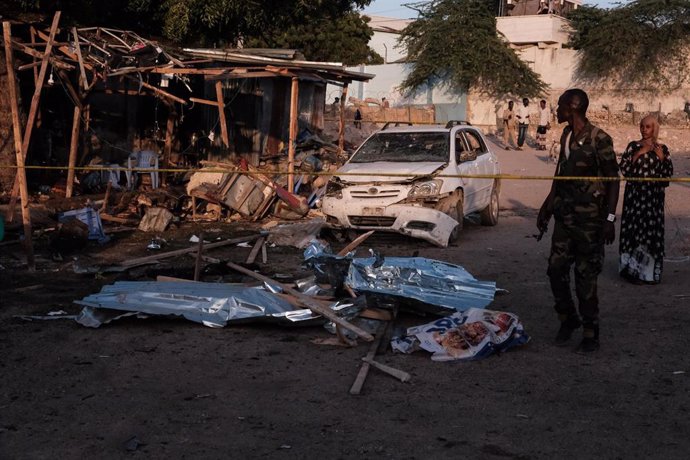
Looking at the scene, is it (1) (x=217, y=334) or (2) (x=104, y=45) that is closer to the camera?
(1) (x=217, y=334)

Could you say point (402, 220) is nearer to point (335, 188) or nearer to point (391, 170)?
point (391, 170)

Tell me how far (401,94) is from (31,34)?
29183mm

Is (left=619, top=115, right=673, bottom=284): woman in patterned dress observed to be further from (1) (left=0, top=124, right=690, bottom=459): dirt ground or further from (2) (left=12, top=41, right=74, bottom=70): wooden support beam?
(2) (left=12, top=41, right=74, bottom=70): wooden support beam

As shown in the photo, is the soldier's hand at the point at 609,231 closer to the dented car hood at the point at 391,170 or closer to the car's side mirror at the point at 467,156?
the dented car hood at the point at 391,170

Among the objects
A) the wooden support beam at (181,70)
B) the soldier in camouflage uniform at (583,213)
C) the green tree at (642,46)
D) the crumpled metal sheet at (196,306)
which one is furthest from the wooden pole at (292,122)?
the green tree at (642,46)

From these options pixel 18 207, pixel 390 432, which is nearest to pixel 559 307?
pixel 390 432

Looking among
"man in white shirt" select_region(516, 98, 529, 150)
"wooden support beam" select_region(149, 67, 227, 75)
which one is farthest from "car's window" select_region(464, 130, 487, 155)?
"man in white shirt" select_region(516, 98, 529, 150)

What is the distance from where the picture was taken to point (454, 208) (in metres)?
11.5

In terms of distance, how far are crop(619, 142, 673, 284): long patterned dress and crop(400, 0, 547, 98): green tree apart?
28875 mm

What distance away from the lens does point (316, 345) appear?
641cm

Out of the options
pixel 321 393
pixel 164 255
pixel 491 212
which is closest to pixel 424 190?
pixel 491 212

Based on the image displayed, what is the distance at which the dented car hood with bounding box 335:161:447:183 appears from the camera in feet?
36.5

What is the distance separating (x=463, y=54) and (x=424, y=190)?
2863cm

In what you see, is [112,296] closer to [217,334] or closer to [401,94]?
[217,334]
